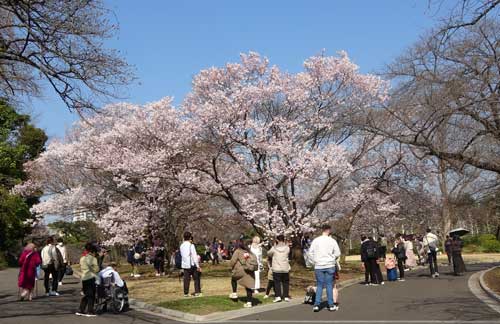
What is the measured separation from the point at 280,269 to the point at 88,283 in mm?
4611

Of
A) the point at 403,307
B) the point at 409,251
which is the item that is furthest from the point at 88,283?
the point at 409,251

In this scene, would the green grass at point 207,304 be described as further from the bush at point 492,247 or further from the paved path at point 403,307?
the bush at point 492,247

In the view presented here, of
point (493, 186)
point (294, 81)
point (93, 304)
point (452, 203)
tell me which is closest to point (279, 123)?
point (294, 81)

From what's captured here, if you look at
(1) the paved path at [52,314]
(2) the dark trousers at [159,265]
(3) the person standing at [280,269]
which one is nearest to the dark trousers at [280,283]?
(3) the person standing at [280,269]

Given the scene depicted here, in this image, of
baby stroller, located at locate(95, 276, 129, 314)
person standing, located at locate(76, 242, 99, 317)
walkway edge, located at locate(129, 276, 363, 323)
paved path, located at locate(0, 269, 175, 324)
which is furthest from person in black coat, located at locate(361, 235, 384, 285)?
person standing, located at locate(76, 242, 99, 317)

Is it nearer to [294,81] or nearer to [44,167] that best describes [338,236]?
[294,81]

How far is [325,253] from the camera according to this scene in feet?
37.3

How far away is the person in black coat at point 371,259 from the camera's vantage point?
17.6 m

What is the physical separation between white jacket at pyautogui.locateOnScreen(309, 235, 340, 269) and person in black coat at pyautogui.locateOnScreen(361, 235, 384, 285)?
6.59 meters

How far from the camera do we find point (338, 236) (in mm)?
30844

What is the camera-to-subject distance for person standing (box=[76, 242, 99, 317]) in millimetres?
12000

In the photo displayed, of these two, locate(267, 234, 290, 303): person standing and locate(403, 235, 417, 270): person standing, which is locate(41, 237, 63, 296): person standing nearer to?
locate(267, 234, 290, 303): person standing

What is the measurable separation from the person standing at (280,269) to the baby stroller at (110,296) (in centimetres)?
378

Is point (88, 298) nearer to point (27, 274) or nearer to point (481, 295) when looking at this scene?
point (27, 274)
